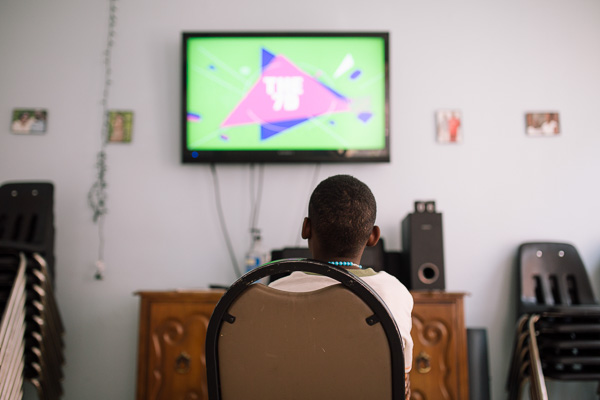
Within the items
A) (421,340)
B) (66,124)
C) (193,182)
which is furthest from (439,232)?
(66,124)

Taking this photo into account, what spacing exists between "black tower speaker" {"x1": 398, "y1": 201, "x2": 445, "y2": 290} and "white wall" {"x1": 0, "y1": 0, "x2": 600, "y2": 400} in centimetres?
34

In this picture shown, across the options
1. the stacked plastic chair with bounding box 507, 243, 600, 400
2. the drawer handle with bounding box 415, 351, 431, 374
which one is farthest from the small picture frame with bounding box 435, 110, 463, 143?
the drawer handle with bounding box 415, 351, 431, 374

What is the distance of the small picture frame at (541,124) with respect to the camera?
2840 millimetres

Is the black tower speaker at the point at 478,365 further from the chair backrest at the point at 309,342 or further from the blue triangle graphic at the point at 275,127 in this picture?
the chair backrest at the point at 309,342

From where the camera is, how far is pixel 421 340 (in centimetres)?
225

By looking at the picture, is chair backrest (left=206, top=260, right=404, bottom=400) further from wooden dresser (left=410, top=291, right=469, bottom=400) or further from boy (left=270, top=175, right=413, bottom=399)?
wooden dresser (left=410, top=291, right=469, bottom=400)

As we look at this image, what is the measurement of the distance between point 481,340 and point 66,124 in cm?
243

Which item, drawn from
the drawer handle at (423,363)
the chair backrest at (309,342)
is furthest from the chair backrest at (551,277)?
the chair backrest at (309,342)

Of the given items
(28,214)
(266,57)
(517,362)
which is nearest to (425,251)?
(517,362)

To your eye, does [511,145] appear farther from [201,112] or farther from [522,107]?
[201,112]

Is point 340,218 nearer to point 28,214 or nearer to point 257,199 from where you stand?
point 257,199

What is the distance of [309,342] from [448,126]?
2152 millimetres

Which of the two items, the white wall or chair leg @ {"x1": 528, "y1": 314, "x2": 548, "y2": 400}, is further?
the white wall

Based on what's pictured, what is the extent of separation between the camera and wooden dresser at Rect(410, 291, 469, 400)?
2.22m
